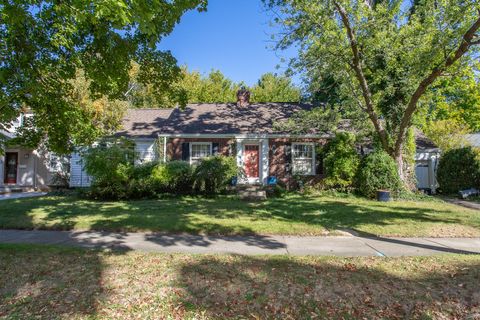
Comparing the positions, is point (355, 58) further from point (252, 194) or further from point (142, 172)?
point (142, 172)

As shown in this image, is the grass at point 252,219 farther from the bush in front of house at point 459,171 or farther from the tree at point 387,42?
the bush in front of house at point 459,171

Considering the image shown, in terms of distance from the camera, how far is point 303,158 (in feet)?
56.2

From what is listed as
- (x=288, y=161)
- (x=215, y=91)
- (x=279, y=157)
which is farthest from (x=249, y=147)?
(x=215, y=91)

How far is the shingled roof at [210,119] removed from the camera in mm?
17641

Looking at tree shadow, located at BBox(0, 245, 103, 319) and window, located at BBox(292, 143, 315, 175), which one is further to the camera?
window, located at BBox(292, 143, 315, 175)

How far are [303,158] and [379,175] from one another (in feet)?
13.7

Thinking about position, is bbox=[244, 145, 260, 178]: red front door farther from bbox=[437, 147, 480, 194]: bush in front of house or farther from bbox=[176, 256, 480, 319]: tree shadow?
bbox=[176, 256, 480, 319]: tree shadow

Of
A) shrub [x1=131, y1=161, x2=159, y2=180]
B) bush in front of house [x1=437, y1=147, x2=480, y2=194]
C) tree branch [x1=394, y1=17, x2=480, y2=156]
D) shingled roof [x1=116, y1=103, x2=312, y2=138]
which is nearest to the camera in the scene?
tree branch [x1=394, y1=17, x2=480, y2=156]

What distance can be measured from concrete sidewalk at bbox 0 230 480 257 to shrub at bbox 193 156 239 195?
6947mm

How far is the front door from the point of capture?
20141 mm

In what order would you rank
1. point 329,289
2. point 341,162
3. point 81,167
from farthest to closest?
point 81,167 → point 341,162 → point 329,289

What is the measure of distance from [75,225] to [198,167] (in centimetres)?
685

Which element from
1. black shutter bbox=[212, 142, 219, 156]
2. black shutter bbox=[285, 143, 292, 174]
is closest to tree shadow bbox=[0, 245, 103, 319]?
black shutter bbox=[212, 142, 219, 156]

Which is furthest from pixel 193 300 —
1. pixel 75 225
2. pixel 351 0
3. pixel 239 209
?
pixel 351 0
